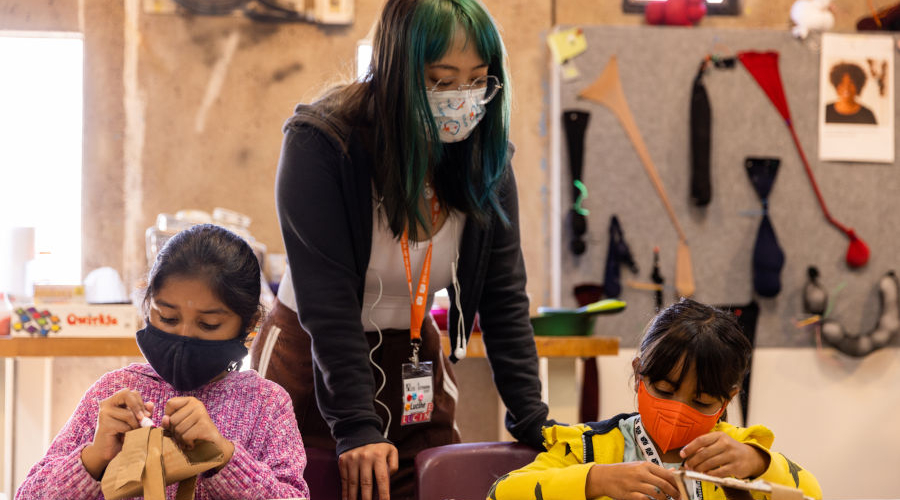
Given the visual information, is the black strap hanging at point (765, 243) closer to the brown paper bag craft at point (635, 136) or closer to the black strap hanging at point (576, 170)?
the brown paper bag craft at point (635, 136)

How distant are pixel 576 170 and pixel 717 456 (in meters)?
2.25

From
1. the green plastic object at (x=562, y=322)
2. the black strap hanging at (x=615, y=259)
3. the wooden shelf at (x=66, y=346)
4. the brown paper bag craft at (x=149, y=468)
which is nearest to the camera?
the brown paper bag craft at (x=149, y=468)

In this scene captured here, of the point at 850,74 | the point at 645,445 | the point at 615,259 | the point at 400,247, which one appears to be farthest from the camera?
the point at 850,74

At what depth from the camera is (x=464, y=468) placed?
4.21ft

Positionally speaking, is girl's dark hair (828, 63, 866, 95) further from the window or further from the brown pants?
the brown pants

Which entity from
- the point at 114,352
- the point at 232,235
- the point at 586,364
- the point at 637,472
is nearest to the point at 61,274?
the point at 114,352

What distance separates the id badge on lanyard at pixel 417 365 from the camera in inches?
55.1

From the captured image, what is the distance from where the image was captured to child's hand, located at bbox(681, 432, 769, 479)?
43.8 inches

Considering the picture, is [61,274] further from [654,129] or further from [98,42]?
[654,129]

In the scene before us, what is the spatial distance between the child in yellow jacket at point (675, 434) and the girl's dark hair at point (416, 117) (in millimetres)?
351

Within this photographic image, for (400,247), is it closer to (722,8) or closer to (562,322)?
(562,322)

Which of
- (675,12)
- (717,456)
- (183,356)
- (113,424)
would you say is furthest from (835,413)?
(113,424)

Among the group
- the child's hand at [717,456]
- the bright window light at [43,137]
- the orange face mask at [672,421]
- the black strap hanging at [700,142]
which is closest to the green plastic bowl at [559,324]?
the black strap hanging at [700,142]

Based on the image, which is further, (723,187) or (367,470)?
(723,187)
